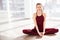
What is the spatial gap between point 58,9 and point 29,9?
1.03 meters

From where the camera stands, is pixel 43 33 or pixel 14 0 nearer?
pixel 43 33

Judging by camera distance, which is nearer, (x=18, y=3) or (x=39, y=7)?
(x=39, y=7)

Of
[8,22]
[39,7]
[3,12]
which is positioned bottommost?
[8,22]

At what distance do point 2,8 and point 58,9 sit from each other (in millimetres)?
1970

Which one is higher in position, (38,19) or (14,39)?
(38,19)

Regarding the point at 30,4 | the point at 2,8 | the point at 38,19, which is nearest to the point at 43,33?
the point at 38,19

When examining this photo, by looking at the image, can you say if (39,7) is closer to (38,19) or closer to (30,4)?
(38,19)

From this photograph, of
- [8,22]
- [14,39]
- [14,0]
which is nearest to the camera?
[14,39]

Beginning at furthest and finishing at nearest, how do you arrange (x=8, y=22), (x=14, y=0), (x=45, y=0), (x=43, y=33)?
(x=45, y=0), (x=14, y=0), (x=8, y=22), (x=43, y=33)

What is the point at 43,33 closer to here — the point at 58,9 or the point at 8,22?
the point at 8,22

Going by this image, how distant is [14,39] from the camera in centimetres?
228

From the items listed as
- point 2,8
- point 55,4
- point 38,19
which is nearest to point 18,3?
point 2,8

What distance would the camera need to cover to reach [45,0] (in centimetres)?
472

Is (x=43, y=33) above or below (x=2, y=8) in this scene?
below
